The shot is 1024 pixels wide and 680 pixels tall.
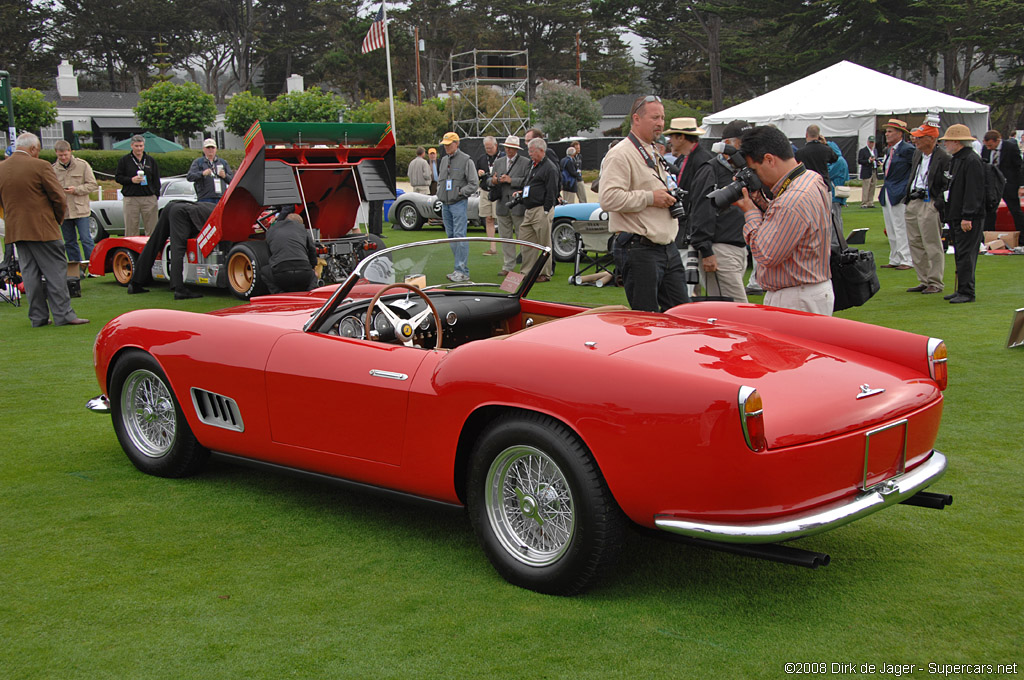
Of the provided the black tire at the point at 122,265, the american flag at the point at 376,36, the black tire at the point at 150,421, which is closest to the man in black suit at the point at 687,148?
the black tire at the point at 150,421

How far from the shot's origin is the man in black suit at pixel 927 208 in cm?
986

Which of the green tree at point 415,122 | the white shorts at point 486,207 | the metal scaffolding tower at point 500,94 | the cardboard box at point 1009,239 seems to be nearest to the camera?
the cardboard box at point 1009,239

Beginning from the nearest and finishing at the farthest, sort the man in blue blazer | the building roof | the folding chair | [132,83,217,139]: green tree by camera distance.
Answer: the man in blue blazer
the folding chair
[132,83,217,139]: green tree
the building roof

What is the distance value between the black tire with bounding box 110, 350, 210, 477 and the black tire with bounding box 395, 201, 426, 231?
48.9ft

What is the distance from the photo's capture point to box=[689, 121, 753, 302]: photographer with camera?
709cm

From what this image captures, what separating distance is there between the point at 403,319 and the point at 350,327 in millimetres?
260

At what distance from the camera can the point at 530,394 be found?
3166 millimetres

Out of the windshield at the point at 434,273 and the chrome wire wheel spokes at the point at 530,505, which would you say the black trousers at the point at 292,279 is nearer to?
the windshield at the point at 434,273

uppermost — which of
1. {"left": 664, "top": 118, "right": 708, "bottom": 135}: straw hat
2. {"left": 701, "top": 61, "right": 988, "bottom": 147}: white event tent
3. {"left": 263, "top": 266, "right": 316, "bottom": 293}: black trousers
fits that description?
{"left": 701, "top": 61, "right": 988, "bottom": 147}: white event tent

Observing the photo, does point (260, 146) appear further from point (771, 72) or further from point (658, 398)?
point (771, 72)

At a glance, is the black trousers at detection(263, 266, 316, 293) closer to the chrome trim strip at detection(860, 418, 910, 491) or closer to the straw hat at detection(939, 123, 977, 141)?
the straw hat at detection(939, 123, 977, 141)

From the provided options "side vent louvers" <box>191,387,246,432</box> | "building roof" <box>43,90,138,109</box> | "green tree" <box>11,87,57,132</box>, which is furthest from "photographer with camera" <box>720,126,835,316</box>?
"building roof" <box>43,90,138,109</box>

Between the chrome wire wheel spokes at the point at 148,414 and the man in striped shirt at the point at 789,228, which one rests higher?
the man in striped shirt at the point at 789,228

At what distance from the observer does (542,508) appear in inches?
128
